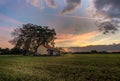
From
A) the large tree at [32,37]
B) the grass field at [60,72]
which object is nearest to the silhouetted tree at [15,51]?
the large tree at [32,37]

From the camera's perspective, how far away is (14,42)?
117 meters

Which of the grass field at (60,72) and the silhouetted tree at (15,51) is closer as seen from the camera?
the grass field at (60,72)

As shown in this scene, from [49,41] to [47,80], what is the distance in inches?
3960

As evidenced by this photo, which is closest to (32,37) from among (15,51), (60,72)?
(15,51)

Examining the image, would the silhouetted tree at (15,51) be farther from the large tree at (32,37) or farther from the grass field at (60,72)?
the grass field at (60,72)

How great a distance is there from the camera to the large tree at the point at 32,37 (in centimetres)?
11325

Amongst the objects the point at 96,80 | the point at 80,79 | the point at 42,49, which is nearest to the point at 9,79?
the point at 80,79

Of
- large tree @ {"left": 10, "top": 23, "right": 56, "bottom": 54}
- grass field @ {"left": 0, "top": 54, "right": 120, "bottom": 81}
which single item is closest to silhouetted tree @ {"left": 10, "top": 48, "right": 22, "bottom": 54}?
large tree @ {"left": 10, "top": 23, "right": 56, "bottom": 54}

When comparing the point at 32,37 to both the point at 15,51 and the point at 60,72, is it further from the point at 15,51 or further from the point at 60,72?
the point at 60,72

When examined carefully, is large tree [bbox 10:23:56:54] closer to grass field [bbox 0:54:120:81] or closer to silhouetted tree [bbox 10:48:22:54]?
silhouetted tree [bbox 10:48:22:54]

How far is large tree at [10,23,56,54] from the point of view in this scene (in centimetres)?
11325

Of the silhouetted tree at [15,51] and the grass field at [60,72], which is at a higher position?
the silhouetted tree at [15,51]

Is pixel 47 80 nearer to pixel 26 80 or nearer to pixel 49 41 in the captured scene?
pixel 26 80

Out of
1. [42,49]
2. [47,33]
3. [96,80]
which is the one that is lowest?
[96,80]
